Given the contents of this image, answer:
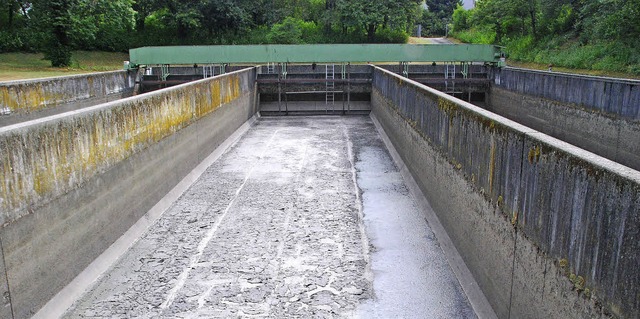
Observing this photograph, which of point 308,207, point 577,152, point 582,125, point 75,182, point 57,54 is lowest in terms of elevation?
point 308,207

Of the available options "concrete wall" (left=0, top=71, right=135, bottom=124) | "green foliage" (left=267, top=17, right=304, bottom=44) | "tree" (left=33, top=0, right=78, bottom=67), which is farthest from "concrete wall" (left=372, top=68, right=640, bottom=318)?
"green foliage" (left=267, top=17, right=304, bottom=44)

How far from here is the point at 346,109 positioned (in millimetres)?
24938

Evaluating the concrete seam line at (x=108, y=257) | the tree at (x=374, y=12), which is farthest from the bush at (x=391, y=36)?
the concrete seam line at (x=108, y=257)

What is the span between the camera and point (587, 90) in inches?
579

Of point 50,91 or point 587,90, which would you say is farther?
point 50,91

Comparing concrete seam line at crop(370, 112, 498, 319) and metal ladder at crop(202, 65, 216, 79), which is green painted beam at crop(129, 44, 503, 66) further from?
concrete seam line at crop(370, 112, 498, 319)

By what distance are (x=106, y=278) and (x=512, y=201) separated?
5.17 meters

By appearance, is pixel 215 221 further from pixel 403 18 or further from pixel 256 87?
pixel 403 18

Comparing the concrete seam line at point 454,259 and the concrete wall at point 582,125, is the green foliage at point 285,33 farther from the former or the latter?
→ the concrete seam line at point 454,259

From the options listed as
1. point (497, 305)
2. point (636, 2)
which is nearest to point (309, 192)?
point (497, 305)

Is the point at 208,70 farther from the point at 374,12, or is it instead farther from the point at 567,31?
the point at 567,31

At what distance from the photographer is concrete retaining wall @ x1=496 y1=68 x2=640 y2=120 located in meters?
12.5

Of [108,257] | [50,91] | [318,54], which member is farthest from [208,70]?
[108,257]

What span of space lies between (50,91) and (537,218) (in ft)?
45.4
